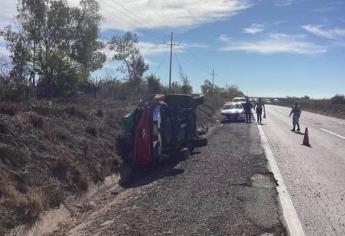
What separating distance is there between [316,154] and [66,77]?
54.8 ft

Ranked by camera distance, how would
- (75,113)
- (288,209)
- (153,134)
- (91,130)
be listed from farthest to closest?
(75,113)
(91,130)
(153,134)
(288,209)

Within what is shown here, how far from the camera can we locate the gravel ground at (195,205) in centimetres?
788

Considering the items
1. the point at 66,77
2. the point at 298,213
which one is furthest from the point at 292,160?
the point at 66,77

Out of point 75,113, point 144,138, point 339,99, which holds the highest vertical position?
point 75,113

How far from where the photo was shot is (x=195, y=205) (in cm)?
930

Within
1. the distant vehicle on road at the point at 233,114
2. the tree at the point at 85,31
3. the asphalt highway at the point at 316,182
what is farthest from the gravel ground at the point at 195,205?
the tree at the point at 85,31

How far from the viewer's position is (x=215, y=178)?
12117 millimetres

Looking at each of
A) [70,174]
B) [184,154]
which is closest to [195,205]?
[70,174]

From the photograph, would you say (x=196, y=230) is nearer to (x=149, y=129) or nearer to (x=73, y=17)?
(x=149, y=129)

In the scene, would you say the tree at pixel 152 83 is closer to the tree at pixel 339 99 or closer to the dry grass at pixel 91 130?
the dry grass at pixel 91 130

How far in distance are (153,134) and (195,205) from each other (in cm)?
511

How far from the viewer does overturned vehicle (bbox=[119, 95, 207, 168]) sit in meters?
14.0

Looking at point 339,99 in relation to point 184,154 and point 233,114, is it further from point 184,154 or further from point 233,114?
point 184,154

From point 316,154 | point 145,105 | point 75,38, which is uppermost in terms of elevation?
point 75,38
